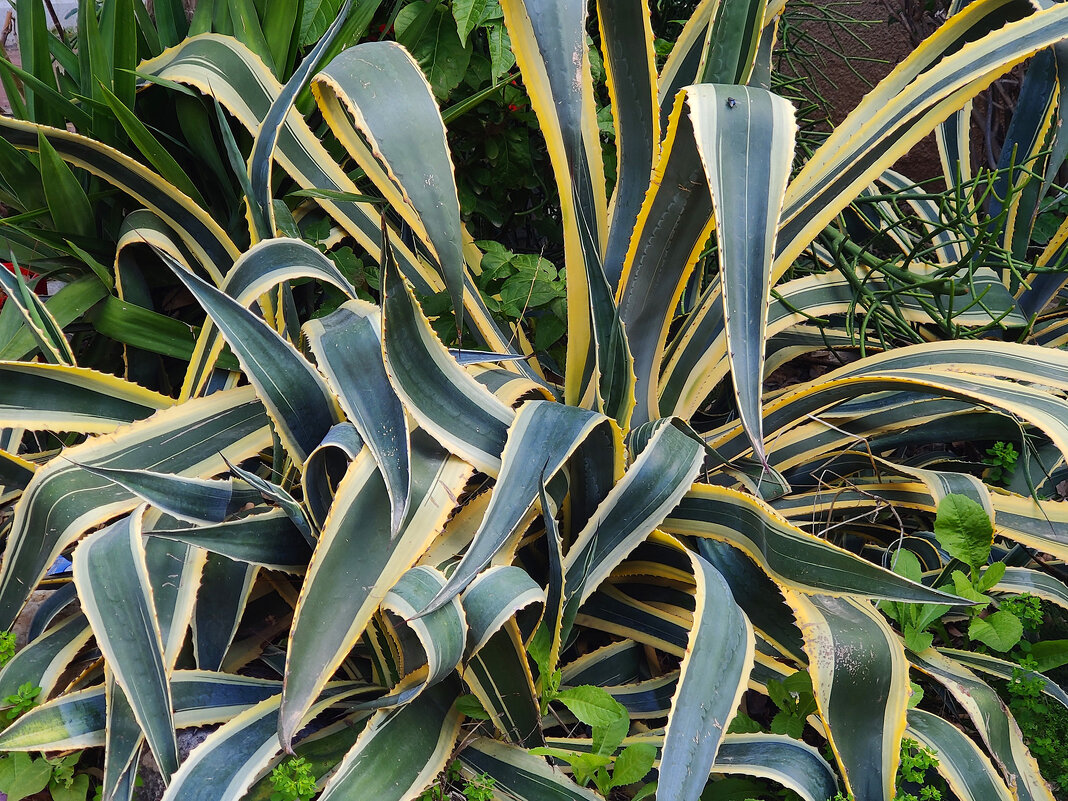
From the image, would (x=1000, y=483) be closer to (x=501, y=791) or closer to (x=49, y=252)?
(x=501, y=791)

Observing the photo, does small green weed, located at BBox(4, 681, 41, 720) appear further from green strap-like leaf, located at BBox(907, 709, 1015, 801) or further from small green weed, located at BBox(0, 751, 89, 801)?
green strap-like leaf, located at BBox(907, 709, 1015, 801)

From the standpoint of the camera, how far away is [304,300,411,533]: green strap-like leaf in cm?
83

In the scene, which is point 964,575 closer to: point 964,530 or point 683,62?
point 964,530

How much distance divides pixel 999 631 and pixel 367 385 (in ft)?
2.46

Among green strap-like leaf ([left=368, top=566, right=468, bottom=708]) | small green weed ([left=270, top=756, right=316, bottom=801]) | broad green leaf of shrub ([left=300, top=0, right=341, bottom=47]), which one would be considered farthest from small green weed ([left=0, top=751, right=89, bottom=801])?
broad green leaf of shrub ([left=300, top=0, right=341, bottom=47])

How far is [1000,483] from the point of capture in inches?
50.1

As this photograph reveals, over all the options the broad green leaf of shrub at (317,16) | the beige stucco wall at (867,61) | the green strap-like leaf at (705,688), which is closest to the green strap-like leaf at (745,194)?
the green strap-like leaf at (705,688)

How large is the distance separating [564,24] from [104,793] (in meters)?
0.88

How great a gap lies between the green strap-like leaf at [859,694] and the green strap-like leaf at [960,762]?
0.35 ft

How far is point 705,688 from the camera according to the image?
0.81m

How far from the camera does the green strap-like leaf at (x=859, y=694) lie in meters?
0.84

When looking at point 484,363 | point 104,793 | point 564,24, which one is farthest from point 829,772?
point 564,24

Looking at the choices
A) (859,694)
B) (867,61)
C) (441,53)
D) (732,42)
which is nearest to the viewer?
(859,694)

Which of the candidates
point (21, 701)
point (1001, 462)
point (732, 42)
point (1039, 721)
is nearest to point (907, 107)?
point (732, 42)
